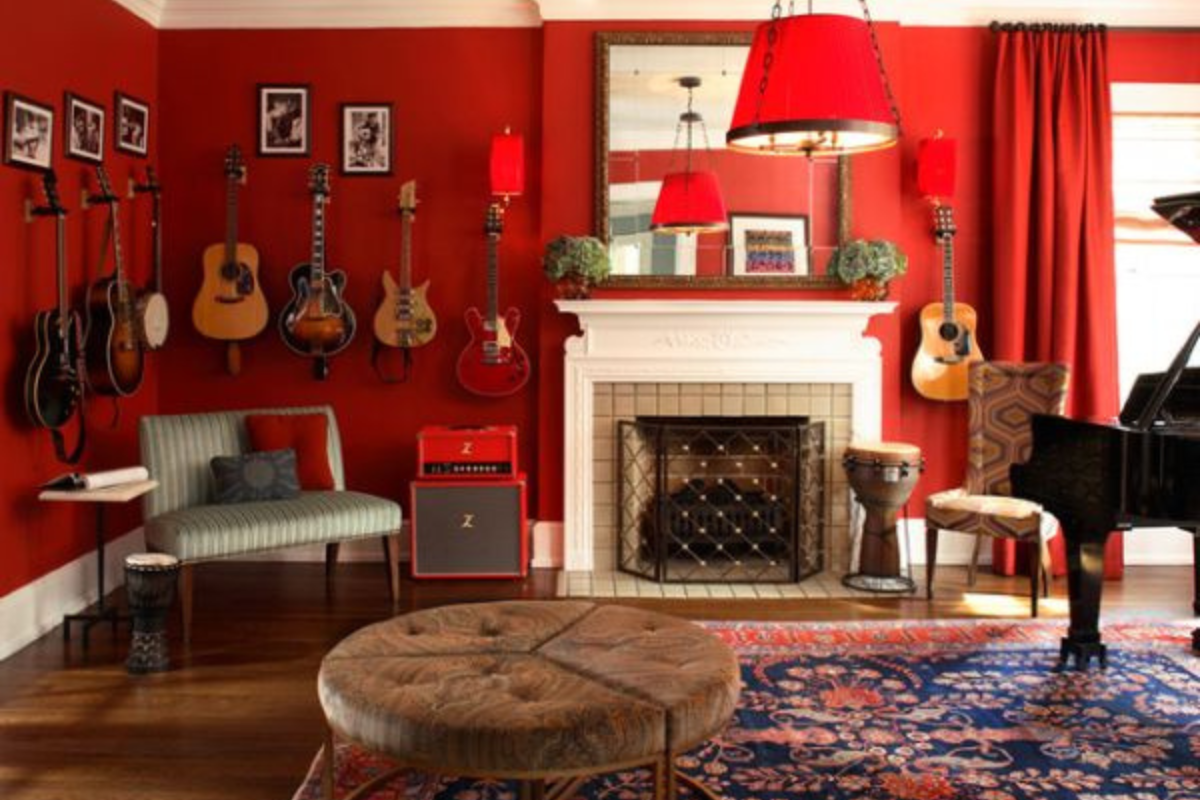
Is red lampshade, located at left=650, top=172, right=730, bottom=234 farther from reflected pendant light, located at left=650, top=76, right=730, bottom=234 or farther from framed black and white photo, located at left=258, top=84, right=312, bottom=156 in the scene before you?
framed black and white photo, located at left=258, top=84, right=312, bottom=156

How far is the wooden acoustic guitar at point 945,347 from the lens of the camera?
18.5ft

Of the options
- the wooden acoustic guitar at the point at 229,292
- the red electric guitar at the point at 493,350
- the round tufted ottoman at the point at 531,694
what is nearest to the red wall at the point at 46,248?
the wooden acoustic guitar at the point at 229,292

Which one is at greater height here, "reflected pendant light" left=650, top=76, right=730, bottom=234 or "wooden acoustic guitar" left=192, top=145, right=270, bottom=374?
"reflected pendant light" left=650, top=76, right=730, bottom=234

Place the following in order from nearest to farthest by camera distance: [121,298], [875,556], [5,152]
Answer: [5,152], [121,298], [875,556]

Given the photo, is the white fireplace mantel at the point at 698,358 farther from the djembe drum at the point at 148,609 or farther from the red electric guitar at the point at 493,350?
the djembe drum at the point at 148,609

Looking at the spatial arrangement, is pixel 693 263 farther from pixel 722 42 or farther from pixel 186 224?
pixel 186 224

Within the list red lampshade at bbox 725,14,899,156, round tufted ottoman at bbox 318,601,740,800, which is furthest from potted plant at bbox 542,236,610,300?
red lampshade at bbox 725,14,899,156

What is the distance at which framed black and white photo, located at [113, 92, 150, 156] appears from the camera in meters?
5.21

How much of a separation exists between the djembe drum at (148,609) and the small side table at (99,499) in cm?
33

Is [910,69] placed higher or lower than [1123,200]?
higher

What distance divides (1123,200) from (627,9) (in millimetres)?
2724

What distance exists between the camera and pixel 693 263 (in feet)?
18.4

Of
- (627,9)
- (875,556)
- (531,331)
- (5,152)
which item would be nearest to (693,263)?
(531,331)

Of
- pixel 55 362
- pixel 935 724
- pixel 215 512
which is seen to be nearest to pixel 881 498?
pixel 935 724
